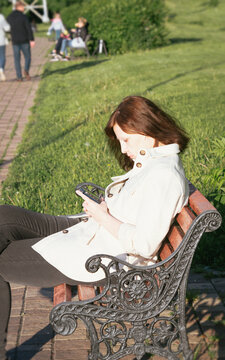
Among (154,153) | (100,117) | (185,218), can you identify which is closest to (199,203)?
(185,218)

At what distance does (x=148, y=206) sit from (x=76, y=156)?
4.40m

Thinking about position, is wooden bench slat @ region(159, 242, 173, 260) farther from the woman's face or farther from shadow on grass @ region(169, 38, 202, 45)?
shadow on grass @ region(169, 38, 202, 45)

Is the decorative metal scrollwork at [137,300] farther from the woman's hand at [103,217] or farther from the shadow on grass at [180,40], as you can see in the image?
the shadow on grass at [180,40]

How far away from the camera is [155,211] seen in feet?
8.39

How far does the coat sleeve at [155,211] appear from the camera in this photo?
101 inches

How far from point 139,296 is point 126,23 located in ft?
58.5

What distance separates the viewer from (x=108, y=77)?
14.2 meters

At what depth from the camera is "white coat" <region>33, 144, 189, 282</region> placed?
258cm

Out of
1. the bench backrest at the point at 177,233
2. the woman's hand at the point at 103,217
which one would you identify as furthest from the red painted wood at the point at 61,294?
the woman's hand at the point at 103,217

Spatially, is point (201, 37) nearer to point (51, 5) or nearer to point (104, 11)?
point (104, 11)

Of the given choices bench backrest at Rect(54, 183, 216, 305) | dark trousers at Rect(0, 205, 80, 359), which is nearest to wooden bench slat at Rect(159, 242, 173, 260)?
bench backrest at Rect(54, 183, 216, 305)

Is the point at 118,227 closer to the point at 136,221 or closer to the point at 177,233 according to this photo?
the point at 136,221

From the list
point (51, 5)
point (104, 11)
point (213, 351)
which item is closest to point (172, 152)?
point (213, 351)

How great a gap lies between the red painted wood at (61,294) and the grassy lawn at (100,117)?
116 cm
